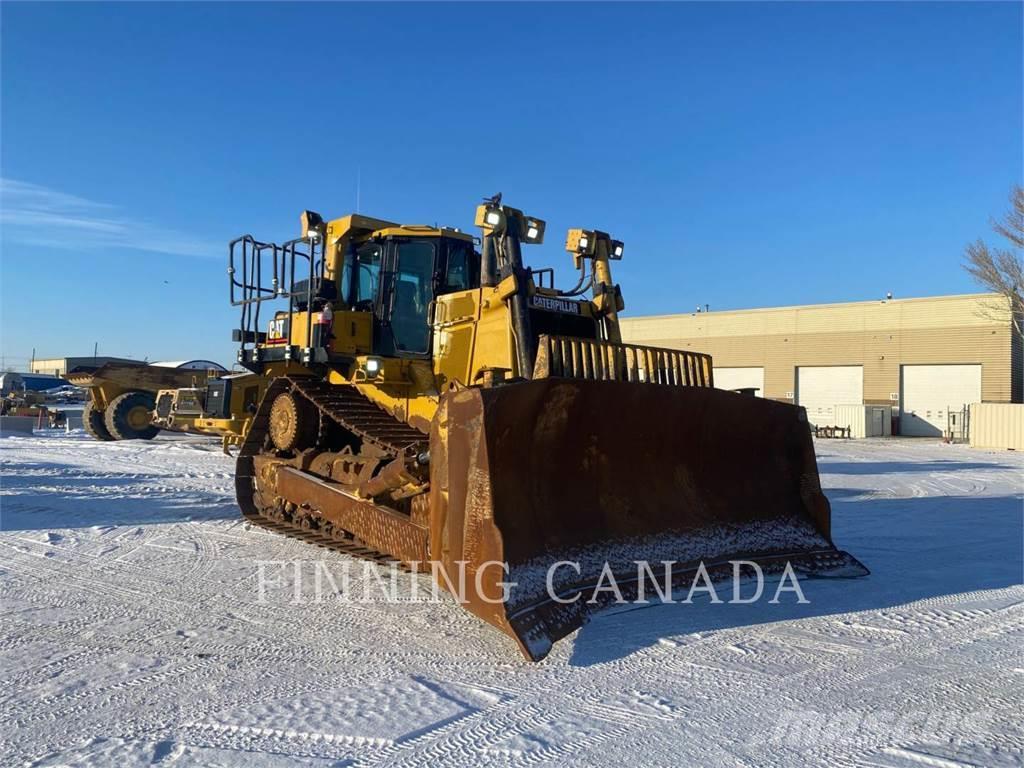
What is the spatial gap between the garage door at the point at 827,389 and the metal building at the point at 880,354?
46mm

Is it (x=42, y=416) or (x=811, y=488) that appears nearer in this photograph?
(x=811, y=488)

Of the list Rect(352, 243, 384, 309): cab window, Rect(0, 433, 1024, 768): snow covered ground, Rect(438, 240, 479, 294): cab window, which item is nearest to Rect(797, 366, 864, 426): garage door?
Rect(438, 240, 479, 294): cab window

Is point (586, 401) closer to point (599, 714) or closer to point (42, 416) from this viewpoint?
point (599, 714)

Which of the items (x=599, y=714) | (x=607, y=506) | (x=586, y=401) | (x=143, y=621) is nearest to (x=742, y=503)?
(x=607, y=506)

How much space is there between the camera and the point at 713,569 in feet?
18.1

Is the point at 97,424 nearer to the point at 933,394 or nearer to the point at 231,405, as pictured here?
the point at 231,405

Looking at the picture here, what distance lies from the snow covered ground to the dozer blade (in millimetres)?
292

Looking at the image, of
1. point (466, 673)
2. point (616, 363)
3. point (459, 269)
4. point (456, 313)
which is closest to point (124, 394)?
point (459, 269)

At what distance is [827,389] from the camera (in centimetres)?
3941

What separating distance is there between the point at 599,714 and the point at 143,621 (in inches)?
108

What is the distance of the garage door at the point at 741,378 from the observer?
41.1m

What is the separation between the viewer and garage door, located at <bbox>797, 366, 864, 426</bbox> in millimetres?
38344

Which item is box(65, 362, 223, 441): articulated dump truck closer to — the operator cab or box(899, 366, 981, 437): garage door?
the operator cab

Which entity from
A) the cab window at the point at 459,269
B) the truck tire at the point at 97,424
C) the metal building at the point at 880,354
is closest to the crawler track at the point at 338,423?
the cab window at the point at 459,269
